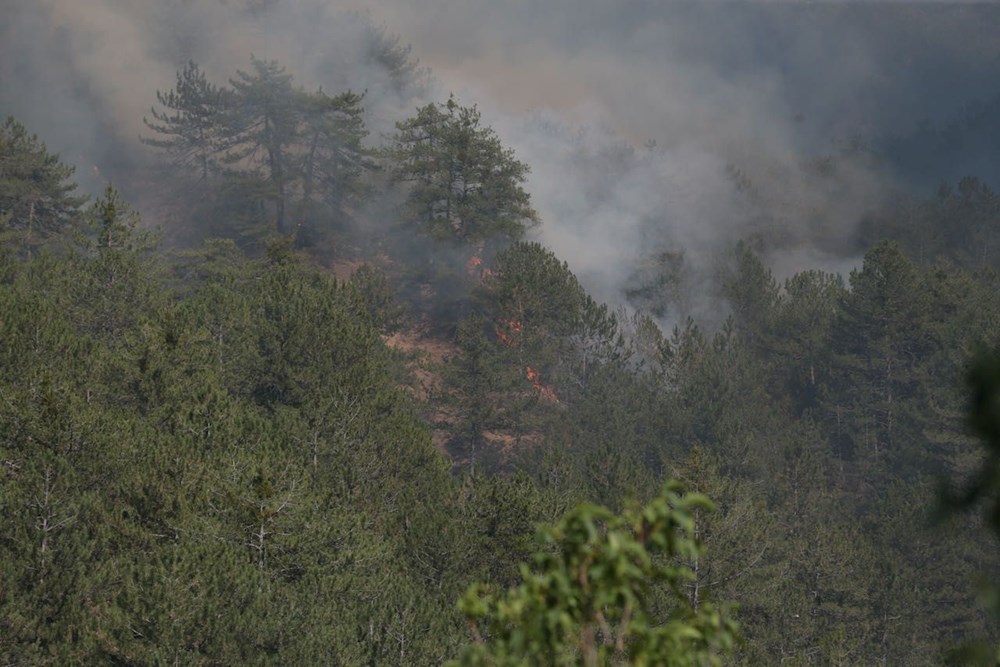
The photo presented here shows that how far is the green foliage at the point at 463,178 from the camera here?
6531cm

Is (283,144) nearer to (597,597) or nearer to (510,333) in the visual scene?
(510,333)

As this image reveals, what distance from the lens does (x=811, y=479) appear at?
46094 millimetres

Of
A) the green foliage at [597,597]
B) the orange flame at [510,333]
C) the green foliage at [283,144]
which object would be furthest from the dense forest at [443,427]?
the green foliage at [283,144]

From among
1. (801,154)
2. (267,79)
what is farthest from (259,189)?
(801,154)

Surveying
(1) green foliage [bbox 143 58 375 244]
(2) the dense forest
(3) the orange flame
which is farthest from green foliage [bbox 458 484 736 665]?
(1) green foliage [bbox 143 58 375 244]

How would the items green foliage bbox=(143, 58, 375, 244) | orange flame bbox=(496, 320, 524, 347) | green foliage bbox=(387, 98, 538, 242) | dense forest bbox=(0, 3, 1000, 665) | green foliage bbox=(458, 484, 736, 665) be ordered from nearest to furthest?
green foliage bbox=(458, 484, 736, 665), dense forest bbox=(0, 3, 1000, 665), orange flame bbox=(496, 320, 524, 347), green foliage bbox=(387, 98, 538, 242), green foliage bbox=(143, 58, 375, 244)

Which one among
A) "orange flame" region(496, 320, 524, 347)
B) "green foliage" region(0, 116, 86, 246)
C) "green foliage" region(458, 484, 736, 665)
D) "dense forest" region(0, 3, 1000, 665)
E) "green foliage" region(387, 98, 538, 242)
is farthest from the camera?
"green foliage" region(387, 98, 538, 242)

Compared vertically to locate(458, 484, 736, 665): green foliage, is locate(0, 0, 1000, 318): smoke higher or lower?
higher

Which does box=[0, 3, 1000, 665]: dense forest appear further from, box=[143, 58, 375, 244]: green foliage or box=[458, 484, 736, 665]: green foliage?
box=[143, 58, 375, 244]: green foliage

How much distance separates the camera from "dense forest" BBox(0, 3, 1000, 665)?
19812 millimetres

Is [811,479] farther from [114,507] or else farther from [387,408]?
[114,507]

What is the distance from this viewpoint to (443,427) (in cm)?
5322

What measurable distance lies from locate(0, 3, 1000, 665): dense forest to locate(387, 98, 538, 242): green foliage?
0.21 metres

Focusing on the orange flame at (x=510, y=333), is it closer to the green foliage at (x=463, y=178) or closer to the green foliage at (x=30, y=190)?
the green foliage at (x=463, y=178)
